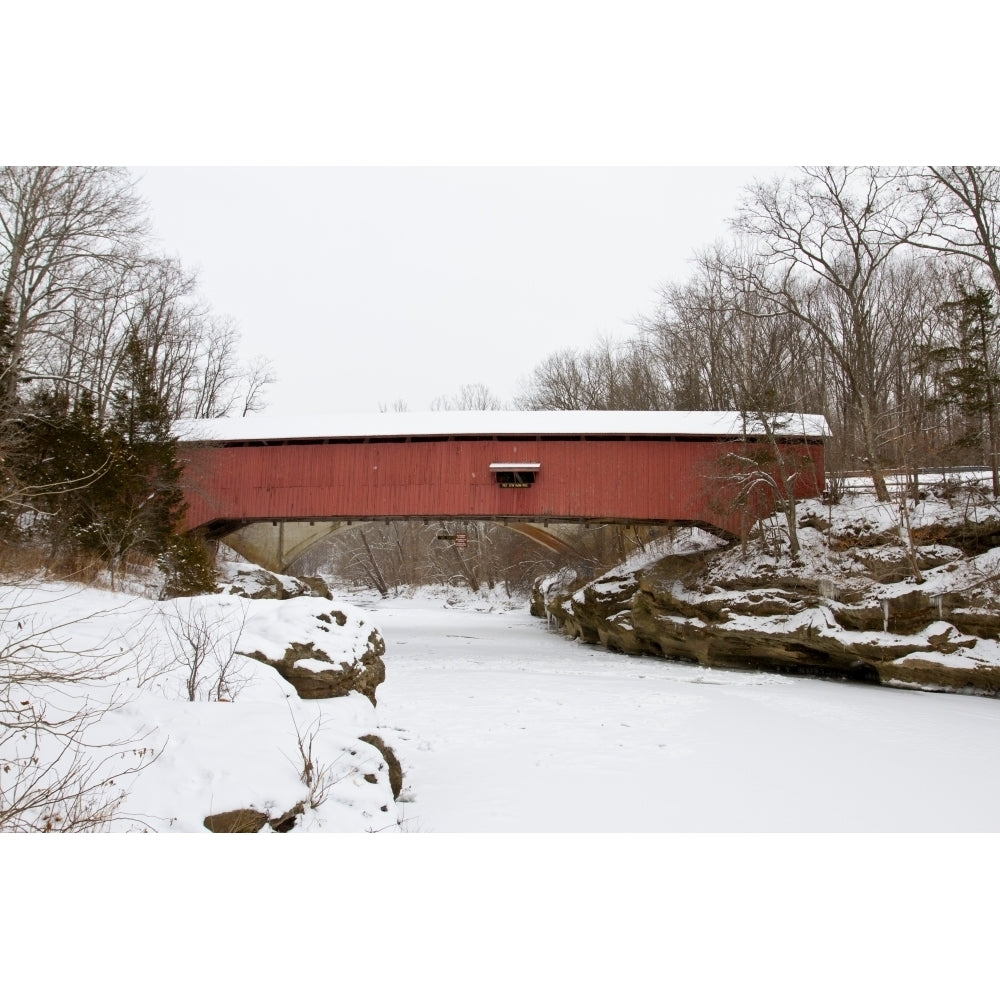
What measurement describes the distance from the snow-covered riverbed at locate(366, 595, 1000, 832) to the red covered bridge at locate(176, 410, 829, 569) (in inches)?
197

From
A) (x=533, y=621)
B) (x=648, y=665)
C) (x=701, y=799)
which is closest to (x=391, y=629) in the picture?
(x=533, y=621)

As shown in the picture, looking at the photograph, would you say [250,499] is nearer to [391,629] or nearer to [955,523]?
[391,629]

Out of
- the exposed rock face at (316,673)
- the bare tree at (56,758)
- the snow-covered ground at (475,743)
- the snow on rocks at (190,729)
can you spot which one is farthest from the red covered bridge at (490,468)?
the bare tree at (56,758)

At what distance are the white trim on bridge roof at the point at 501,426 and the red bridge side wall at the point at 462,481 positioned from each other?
36cm

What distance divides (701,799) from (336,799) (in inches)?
125

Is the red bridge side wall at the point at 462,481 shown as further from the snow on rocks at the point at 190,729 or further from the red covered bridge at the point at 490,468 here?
the snow on rocks at the point at 190,729

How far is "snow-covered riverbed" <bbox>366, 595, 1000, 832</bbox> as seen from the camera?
556 cm

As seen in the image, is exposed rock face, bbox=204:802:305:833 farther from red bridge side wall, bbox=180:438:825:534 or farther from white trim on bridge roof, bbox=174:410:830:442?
white trim on bridge roof, bbox=174:410:830:442

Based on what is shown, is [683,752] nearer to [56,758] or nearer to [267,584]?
[56,758]

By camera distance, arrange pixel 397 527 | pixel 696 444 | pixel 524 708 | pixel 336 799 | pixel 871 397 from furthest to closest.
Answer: pixel 397 527 < pixel 871 397 < pixel 696 444 < pixel 524 708 < pixel 336 799

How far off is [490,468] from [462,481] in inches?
31.2

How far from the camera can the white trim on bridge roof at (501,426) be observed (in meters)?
16.9

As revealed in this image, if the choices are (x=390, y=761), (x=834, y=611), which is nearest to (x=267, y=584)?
(x=390, y=761)

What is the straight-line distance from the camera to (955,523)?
43.8 ft
